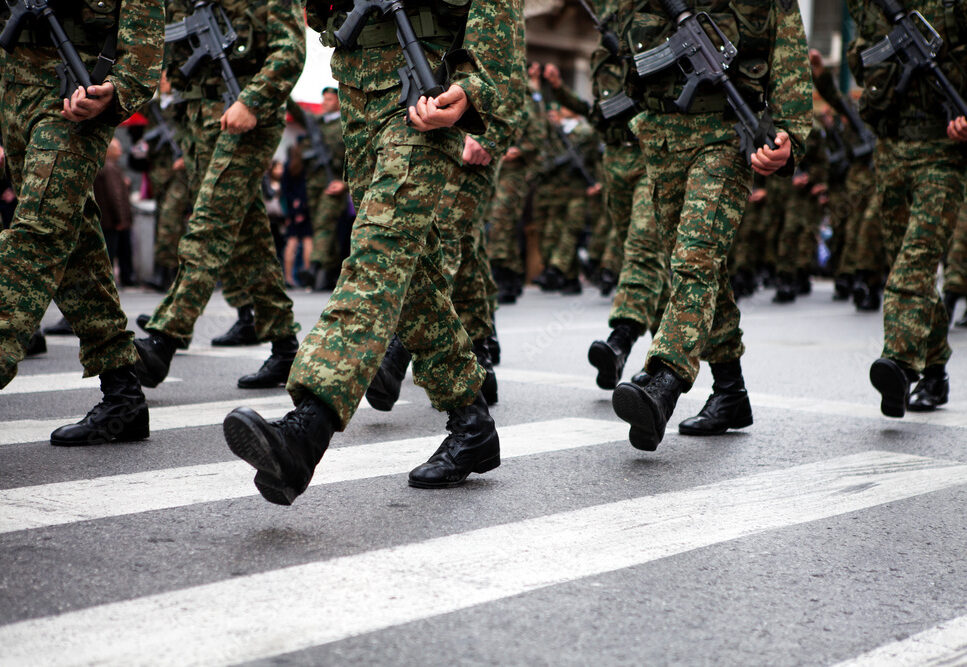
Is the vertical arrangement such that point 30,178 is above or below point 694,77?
below

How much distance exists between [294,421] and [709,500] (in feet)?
4.08

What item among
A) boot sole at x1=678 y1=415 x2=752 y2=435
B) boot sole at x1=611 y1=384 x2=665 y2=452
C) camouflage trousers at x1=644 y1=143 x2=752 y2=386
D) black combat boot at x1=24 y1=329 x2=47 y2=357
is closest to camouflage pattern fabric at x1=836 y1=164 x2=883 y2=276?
boot sole at x1=678 y1=415 x2=752 y2=435

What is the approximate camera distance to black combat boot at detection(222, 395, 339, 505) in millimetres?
2676

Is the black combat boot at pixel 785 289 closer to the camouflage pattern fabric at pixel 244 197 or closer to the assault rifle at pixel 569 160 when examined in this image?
the assault rifle at pixel 569 160

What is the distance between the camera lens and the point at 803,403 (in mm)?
5359

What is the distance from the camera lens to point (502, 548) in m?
2.78

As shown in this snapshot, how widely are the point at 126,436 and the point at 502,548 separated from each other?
5.78 feet

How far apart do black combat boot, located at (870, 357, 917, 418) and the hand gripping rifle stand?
1.12 m

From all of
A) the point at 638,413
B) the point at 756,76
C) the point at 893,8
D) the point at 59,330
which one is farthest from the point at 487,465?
the point at 59,330

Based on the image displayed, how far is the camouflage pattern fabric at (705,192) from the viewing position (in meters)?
3.98

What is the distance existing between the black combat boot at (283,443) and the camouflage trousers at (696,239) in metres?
Answer: 1.47

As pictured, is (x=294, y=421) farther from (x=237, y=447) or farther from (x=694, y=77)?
(x=694, y=77)

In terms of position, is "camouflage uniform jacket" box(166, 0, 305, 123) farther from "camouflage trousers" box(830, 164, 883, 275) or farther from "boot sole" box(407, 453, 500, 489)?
"camouflage trousers" box(830, 164, 883, 275)

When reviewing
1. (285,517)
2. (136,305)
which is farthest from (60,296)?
(136,305)
